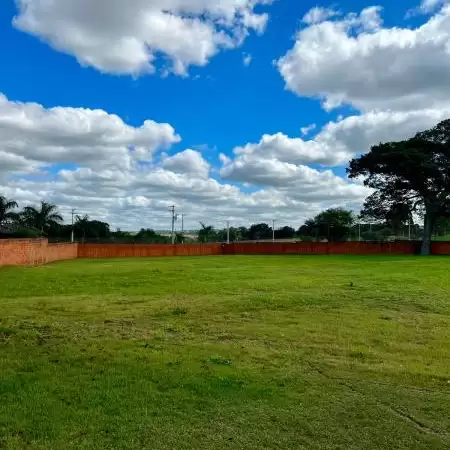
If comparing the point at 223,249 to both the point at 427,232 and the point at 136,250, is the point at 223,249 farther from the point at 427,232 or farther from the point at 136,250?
the point at 427,232

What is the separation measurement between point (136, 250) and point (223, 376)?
47958mm

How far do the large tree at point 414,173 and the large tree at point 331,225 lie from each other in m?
24.0

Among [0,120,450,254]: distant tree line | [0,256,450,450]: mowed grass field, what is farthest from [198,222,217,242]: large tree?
[0,256,450,450]: mowed grass field

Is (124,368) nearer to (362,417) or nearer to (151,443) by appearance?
(151,443)

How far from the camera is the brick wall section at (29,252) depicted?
96.0ft

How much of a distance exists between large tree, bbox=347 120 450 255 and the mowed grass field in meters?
40.8

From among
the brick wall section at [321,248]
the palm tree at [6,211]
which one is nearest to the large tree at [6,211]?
the palm tree at [6,211]

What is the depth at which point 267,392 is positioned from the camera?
5.48m

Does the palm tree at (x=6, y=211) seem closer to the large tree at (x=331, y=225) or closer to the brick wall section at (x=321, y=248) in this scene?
the brick wall section at (x=321, y=248)

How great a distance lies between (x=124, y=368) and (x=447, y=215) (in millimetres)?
52274

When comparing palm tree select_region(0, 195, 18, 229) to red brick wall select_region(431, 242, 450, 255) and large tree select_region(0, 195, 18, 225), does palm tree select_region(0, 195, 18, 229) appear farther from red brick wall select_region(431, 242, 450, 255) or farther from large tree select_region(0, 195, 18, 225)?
red brick wall select_region(431, 242, 450, 255)

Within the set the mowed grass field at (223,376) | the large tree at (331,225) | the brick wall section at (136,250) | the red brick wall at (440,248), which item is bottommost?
the mowed grass field at (223,376)

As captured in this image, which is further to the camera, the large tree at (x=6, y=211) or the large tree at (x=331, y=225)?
the large tree at (x=331, y=225)

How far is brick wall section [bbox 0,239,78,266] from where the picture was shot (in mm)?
29250
